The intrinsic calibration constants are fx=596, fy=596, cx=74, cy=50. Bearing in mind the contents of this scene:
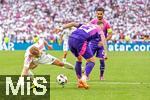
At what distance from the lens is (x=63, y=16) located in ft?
181

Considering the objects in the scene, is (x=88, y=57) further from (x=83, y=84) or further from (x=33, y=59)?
(x=33, y=59)

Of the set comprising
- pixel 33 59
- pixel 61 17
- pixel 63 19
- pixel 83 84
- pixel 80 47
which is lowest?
pixel 83 84

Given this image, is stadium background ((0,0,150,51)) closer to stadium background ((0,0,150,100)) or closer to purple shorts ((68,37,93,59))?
stadium background ((0,0,150,100))

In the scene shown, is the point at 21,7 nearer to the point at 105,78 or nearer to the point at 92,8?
the point at 92,8

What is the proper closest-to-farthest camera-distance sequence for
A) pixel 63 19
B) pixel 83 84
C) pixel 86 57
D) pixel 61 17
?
pixel 83 84 < pixel 86 57 < pixel 63 19 < pixel 61 17

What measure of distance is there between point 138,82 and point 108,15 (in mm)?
36638

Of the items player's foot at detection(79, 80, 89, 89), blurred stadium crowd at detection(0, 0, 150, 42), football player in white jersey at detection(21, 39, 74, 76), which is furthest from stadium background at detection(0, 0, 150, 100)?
player's foot at detection(79, 80, 89, 89)

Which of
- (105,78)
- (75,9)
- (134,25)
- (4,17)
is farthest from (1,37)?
(105,78)

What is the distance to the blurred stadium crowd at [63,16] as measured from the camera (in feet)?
175

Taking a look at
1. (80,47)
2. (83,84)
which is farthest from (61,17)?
(83,84)

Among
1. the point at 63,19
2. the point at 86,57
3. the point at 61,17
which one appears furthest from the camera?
the point at 61,17

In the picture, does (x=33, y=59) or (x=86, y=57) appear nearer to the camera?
(x=33, y=59)

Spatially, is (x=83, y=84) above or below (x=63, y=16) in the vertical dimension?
below

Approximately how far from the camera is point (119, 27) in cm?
5419
